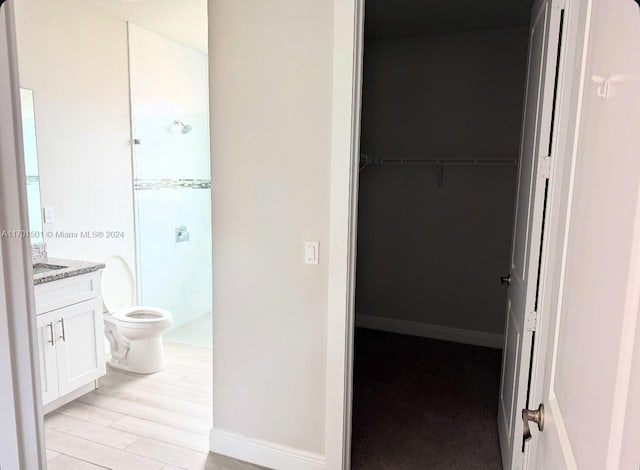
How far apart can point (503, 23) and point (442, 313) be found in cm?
253

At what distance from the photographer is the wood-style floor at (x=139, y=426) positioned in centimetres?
224

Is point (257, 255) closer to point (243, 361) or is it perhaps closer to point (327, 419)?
point (243, 361)

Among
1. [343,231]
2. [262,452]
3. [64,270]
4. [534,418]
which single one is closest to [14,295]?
[534,418]

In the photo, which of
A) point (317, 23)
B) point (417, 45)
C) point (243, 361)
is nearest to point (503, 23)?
point (417, 45)

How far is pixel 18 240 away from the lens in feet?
2.44

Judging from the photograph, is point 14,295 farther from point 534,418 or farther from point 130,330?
point 130,330

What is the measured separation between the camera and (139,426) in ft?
8.39

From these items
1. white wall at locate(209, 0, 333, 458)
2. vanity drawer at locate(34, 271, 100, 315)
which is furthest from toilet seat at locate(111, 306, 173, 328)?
white wall at locate(209, 0, 333, 458)

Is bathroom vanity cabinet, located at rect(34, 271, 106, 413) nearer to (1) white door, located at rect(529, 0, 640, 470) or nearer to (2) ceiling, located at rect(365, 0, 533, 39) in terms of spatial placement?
(1) white door, located at rect(529, 0, 640, 470)

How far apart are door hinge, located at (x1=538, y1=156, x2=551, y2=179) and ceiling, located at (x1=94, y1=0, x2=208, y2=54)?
2.51 m

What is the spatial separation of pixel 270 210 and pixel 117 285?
6.79 feet

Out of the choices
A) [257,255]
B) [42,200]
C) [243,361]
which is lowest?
[243,361]

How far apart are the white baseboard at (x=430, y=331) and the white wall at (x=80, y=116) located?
234 centimetres

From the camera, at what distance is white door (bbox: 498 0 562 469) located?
1.65 metres
